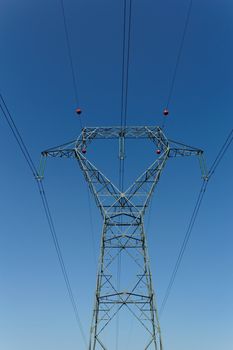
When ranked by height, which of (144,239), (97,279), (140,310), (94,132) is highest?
(94,132)

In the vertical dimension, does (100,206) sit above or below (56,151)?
below

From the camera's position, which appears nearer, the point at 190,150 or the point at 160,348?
the point at 160,348

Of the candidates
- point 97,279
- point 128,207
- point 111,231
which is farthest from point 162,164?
point 97,279

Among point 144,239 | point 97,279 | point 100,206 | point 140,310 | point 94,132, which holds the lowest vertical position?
point 140,310

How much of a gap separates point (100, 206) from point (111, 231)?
1.93 m

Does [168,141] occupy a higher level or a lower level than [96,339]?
higher

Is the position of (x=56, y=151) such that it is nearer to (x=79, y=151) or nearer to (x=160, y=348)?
(x=79, y=151)

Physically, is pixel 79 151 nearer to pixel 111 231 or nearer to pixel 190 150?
pixel 111 231

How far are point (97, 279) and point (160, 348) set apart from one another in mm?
5761

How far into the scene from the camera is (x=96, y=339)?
80.2 ft

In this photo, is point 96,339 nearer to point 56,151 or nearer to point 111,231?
point 111,231

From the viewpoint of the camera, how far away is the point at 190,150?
91.6 feet

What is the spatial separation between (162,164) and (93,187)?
5.16 meters

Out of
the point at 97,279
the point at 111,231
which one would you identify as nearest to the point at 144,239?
the point at 111,231
